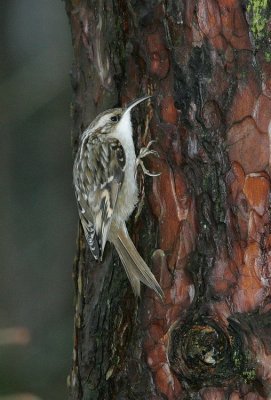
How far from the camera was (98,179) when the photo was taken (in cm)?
315

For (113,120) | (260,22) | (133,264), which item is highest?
(260,22)

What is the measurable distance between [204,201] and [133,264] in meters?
0.31

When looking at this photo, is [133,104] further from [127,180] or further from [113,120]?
[127,180]

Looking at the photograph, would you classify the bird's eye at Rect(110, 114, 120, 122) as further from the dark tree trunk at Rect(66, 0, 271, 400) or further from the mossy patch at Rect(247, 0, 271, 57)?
the mossy patch at Rect(247, 0, 271, 57)

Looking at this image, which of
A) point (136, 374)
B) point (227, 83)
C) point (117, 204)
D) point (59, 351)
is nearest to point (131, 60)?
point (227, 83)

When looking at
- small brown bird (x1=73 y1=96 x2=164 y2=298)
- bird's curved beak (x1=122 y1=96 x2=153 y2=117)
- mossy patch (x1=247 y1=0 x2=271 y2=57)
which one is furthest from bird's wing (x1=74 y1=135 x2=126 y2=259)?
mossy patch (x1=247 y1=0 x2=271 y2=57)

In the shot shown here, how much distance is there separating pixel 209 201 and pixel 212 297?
9.5 inches

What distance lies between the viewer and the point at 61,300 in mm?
5191

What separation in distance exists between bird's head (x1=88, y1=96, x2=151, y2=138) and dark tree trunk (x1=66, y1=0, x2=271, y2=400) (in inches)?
3.1

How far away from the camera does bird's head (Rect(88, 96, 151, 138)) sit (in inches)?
104

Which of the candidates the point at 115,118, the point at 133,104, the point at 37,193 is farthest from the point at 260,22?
the point at 37,193

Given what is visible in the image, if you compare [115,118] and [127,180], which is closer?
[115,118]

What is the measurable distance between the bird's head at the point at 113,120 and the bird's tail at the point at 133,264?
1.01 feet

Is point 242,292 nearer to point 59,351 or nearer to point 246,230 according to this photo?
point 246,230
